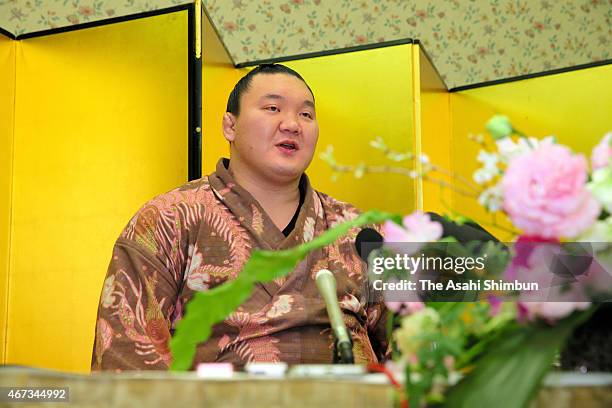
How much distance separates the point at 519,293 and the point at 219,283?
1.18 metres

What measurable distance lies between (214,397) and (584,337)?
0.96 ft

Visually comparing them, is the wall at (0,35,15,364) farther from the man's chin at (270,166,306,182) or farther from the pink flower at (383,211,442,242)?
the pink flower at (383,211,442,242)

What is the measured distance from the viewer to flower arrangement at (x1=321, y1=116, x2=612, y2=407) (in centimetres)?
60

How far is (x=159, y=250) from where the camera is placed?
1.86 metres

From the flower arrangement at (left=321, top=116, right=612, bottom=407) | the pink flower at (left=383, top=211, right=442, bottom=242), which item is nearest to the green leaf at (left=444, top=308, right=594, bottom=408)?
the flower arrangement at (left=321, top=116, right=612, bottom=407)

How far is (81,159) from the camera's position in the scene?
261 centimetres

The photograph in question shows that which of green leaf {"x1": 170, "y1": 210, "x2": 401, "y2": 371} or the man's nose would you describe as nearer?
green leaf {"x1": 170, "y1": 210, "x2": 401, "y2": 371}

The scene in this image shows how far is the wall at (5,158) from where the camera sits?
2.55 metres

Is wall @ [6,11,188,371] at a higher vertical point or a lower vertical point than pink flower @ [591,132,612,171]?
higher

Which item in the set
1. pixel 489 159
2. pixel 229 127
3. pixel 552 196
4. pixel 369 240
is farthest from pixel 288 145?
pixel 552 196

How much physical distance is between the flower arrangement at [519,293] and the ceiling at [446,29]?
281 centimetres

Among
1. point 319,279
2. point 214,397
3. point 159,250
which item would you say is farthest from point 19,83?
point 214,397

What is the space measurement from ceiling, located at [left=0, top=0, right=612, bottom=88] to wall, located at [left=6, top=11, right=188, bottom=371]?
81 cm

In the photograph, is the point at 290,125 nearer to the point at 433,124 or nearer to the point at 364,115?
the point at 364,115
